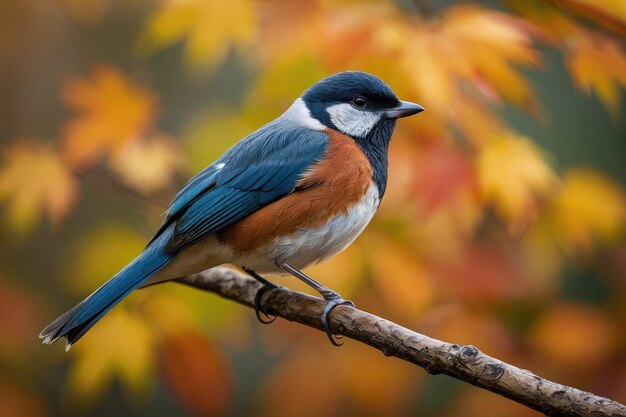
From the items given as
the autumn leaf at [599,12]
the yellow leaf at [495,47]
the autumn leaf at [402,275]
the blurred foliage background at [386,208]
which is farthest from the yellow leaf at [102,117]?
the autumn leaf at [599,12]

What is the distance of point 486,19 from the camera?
3.24 meters

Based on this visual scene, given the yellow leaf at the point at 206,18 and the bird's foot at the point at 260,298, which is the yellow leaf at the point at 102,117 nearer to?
the yellow leaf at the point at 206,18

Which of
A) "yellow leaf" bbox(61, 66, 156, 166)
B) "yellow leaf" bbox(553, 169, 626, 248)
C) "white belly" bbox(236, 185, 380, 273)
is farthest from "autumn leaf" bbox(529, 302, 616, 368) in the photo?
"yellow leaf" bbox(61, 66, 156, 166)

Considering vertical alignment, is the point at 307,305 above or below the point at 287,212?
below

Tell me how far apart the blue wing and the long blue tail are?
0.37 ft

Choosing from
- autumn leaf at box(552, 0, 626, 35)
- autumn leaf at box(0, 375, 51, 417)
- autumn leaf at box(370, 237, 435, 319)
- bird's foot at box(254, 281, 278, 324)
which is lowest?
autumn leaf at box(0, 375, 51, 417)

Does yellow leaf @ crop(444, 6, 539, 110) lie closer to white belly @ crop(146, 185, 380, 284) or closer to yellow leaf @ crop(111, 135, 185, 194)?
white belly @ crop(146, 185, 380, 284)

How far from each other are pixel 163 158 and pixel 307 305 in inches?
49.8

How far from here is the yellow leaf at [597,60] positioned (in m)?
3.17

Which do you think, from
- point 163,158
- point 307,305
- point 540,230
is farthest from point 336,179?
point 540,230

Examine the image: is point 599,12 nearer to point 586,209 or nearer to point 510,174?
point 510,174

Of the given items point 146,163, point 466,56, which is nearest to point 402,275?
point 466,56

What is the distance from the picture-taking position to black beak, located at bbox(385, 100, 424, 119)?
10.8ft

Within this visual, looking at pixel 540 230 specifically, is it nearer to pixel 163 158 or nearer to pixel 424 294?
pixel 424 294
